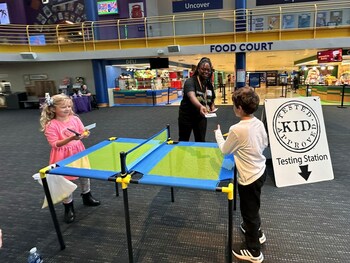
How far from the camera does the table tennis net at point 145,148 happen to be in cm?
205

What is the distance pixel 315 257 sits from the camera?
1.98m

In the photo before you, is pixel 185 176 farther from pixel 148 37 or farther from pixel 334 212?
pixel 148 37

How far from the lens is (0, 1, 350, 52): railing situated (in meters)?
9.63

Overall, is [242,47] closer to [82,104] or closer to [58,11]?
[82,104]

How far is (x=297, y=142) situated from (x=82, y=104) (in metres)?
9.78

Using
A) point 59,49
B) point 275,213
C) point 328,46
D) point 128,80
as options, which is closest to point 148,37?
point 128,80

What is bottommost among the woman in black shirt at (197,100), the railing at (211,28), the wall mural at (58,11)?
the woman in black shirt at (197,100)

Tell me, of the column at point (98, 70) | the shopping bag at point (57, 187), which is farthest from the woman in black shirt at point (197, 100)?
the column at point (98, 70)

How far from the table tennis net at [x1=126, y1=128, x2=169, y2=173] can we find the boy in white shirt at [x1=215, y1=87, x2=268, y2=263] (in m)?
0.70

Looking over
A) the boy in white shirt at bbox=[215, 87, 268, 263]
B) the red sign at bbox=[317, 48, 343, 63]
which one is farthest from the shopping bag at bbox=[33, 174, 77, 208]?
the red sign at bbox=[317, 48, 343, 63]

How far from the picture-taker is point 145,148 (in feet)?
8.25

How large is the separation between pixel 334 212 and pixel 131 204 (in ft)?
7.13

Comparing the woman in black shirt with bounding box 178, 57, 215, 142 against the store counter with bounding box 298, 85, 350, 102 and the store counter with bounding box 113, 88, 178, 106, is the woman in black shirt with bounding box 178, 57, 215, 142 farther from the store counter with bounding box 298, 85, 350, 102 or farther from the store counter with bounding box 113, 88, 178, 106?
the store counter with bounding box 298, 85, 350, 102

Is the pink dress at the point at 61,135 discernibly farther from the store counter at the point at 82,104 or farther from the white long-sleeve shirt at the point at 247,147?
the store counter at the point at 82,104
